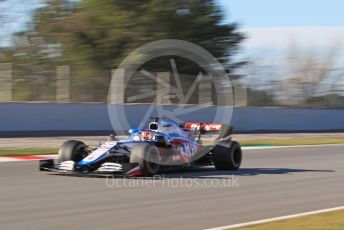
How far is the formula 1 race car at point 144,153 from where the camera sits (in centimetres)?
1209

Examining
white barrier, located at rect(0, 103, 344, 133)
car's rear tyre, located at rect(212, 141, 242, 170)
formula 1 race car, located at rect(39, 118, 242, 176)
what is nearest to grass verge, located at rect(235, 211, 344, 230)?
formula 1 race car, located at rect(39, 118, 242, 176)

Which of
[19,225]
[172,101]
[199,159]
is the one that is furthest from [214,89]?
[19,225]

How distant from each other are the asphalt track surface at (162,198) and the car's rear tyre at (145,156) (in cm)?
28

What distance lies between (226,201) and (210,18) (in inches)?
1272

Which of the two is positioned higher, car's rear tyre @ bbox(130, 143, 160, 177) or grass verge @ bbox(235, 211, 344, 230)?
car's rear tyre @ bbox(130, 143, 160, 177)

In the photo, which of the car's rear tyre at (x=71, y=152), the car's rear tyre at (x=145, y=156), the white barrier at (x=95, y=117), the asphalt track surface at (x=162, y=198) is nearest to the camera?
the asphalt track surface at (x=162, y=198)

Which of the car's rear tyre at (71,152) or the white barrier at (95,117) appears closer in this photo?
the car's rear tyre at (71,152)

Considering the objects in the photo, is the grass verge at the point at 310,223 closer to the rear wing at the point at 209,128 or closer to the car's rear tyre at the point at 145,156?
the car's rear tyre at the point at 145,156

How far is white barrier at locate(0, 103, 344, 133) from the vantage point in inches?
1017

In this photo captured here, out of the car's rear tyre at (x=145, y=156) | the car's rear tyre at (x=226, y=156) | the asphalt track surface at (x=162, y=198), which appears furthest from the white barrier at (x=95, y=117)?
the car's rear tyre at (x=145, y=156)

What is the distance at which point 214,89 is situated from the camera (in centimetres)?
3347

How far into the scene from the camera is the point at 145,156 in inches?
471

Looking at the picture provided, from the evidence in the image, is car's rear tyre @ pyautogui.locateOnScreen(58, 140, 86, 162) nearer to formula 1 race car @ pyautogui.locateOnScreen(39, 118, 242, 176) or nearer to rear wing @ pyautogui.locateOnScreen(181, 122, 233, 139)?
formula 1 race car @ pyautogui.locateOnScreen(39, 118, 242, 176)

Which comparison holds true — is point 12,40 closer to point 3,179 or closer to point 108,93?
point 108,93
